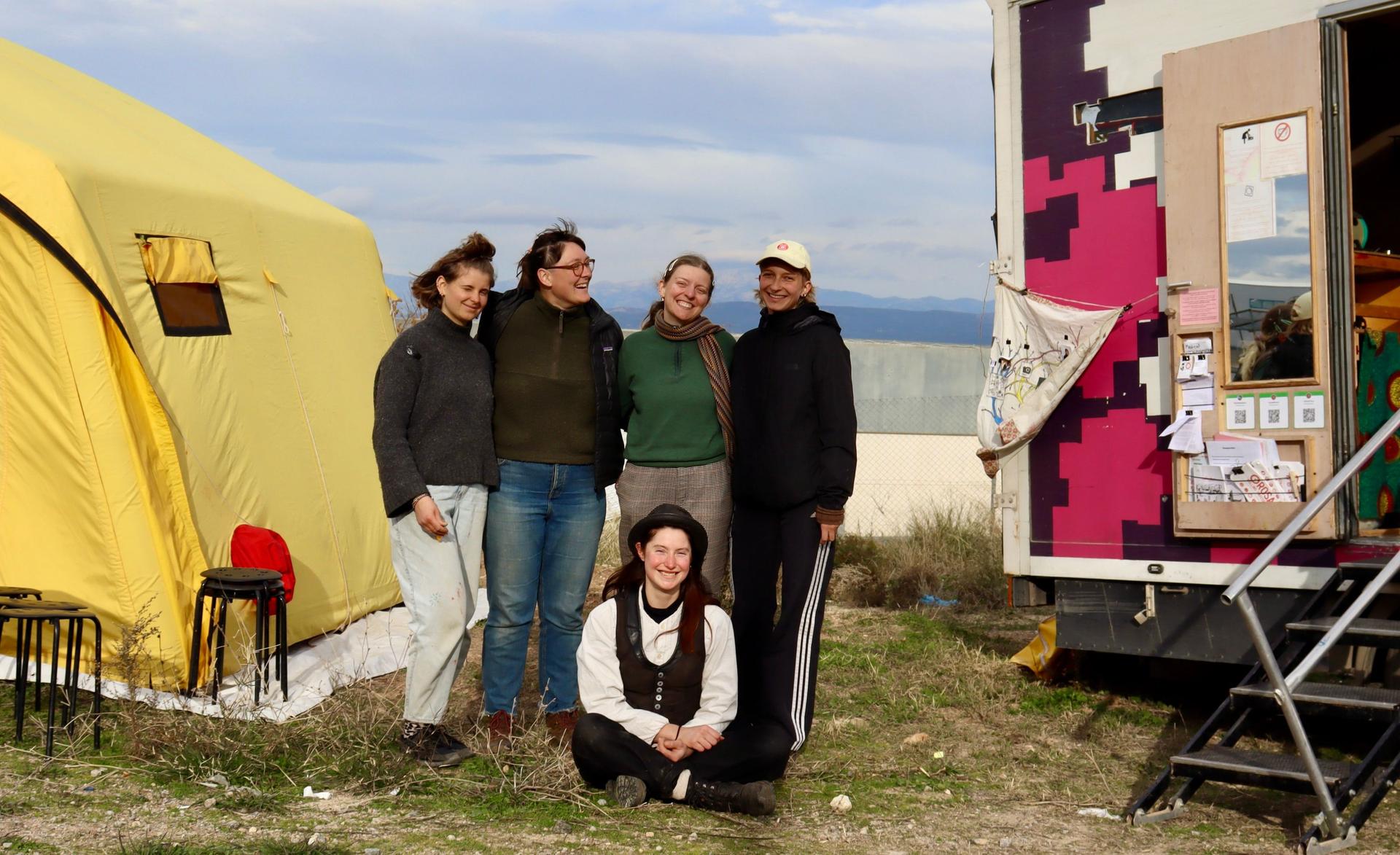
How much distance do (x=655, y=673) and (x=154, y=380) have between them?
2810 millimetres

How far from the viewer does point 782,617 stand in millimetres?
4457

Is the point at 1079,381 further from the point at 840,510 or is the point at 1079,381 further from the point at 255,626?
the point at 255,626

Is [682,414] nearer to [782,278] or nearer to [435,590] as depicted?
[782,278]

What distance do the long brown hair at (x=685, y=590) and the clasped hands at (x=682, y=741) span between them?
0.24 metres

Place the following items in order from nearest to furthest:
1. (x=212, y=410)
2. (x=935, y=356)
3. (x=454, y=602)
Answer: (x=454, y=602)
(x=212, y=410)
(x=935, y=356)

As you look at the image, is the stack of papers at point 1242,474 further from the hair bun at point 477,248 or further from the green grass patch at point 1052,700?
the hair bun at point 477,248

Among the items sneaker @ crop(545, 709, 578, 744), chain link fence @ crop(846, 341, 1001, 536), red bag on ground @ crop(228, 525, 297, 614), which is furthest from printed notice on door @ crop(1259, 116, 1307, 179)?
chain link fence @ crop(846, 341, 1001, 536)

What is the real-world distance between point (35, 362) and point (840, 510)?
11.2ft

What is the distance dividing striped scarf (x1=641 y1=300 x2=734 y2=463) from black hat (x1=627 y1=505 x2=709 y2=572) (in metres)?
0.40

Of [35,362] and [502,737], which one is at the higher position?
[35,362]

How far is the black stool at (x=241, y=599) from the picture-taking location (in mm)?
5238

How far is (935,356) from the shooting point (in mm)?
18375

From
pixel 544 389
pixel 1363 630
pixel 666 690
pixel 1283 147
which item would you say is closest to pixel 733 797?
pixel 666 690

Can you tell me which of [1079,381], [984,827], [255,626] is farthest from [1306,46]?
[255,626]
